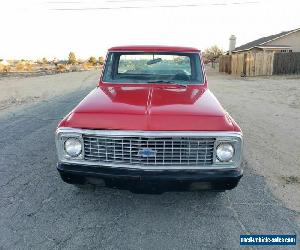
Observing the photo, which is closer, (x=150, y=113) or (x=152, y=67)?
(x=150, y=113)

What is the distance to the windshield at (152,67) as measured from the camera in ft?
15.0

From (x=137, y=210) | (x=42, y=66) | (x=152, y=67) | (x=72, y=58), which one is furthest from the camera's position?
(x=72, y=58)

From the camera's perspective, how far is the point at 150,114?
3062 mm

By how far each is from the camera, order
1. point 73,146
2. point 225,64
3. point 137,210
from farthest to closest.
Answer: point 225,64 → point 137,210 → point 73,146

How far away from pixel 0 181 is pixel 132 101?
237cm

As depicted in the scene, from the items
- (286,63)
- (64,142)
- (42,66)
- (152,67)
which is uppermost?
(152,67)

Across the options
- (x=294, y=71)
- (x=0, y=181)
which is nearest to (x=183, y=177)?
(x=0, y=181)

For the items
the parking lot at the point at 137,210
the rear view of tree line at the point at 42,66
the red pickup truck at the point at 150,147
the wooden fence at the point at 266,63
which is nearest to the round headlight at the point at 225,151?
the red pickup truck at the point at 150,147

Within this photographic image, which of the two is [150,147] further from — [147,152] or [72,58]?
[72,58]

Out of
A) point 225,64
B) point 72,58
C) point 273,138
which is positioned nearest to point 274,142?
point 273,138

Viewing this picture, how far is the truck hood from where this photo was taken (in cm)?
300

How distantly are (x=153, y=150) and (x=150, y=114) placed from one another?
368mm

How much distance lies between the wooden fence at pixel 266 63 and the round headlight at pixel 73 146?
80.8 feet

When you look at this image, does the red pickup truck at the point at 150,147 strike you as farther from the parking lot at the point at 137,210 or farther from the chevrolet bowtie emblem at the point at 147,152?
the parking lot at the point at 137,210
